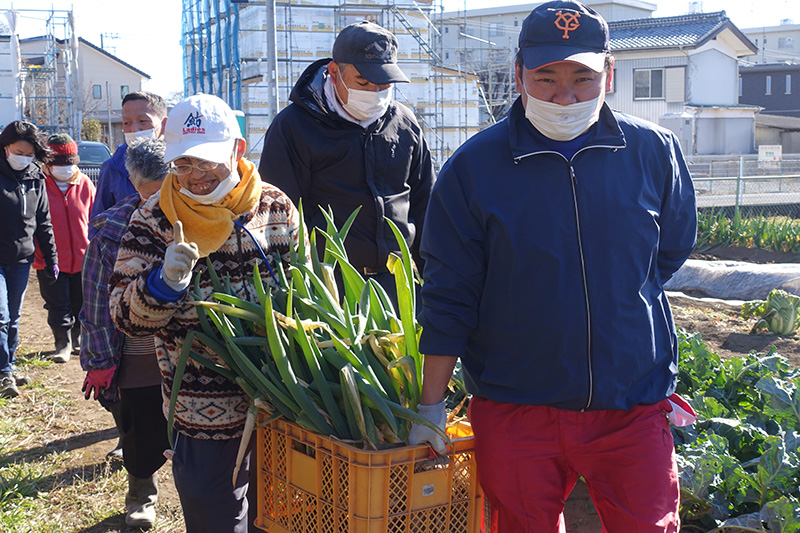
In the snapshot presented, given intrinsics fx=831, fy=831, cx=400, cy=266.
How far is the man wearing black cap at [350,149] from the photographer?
333 centimetres

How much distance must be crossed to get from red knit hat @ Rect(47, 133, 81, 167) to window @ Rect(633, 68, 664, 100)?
99.2ft

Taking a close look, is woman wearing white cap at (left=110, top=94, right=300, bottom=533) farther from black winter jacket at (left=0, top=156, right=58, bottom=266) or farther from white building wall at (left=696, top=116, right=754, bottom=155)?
white building wall at (left=696, top=116, right=754, bottom=155)

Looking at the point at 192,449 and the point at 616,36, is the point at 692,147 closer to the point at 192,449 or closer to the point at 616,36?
the point at 616,36

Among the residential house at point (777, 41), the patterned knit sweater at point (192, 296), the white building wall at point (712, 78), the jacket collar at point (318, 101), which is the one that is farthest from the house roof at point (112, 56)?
the patterned knit sweater at point (192, 296)

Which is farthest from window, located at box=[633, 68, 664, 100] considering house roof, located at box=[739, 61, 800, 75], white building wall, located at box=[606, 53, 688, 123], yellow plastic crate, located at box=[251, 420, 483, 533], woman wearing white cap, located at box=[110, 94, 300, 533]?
yellow plastic crate, located at box=[251, 420, 483, 533]

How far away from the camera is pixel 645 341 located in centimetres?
210

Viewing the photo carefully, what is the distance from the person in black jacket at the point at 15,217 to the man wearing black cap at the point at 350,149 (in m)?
3.25

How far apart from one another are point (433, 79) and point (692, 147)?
46.1ft

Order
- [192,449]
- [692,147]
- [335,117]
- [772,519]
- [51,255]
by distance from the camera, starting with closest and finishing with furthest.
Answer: [192,449] → [772,519] → [335,117] → [51,255] → [692,147]

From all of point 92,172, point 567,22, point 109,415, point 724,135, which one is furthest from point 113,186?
point 724,135

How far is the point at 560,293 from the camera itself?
2.06 meters

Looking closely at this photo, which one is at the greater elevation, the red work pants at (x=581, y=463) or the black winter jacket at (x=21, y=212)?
the black winter jacket at (x=21, y=212)

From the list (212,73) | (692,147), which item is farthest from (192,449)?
(692,147)

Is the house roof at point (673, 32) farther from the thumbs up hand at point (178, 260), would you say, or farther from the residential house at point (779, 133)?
the thumbs up hand at point (178, 260)
